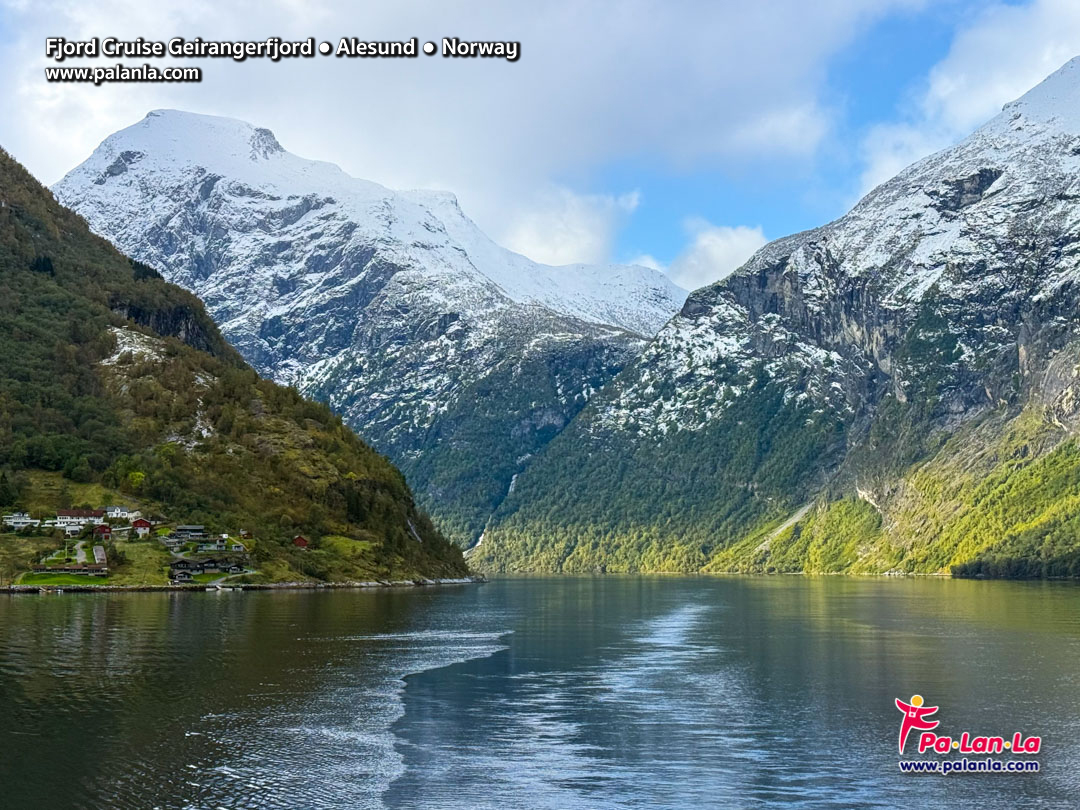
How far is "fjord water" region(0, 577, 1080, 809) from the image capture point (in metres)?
59.6

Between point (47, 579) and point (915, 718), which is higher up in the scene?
point (47, 579)

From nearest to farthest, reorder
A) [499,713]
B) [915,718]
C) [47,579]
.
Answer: [915,718], [499,713], [47,579]

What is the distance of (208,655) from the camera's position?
107688 mm

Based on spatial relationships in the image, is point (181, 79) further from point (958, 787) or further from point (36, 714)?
point (958, 787)

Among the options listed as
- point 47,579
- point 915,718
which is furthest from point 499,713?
point 47,579

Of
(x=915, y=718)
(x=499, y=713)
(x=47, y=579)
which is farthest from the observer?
(x=47, y=579)

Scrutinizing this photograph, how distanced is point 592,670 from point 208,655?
34778 mm

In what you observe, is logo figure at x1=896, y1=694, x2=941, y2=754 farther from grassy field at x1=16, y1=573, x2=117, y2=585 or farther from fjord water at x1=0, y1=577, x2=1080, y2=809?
grassy field at x1=16, y1=573, x2=117, y2=585

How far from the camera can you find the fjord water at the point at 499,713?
59.6 meters

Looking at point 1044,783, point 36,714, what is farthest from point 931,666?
point 36,714

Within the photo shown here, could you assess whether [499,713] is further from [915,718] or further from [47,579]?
[47,579]

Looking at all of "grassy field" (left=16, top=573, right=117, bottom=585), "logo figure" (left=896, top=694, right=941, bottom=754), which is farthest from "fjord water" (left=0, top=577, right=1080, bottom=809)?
"grassy field" (left=16, top=573, right=117, bottom=585)

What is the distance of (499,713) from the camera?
8206 centimetres

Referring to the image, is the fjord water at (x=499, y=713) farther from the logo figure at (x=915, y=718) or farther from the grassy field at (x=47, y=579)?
the grassy field at (x=47, y=579)
